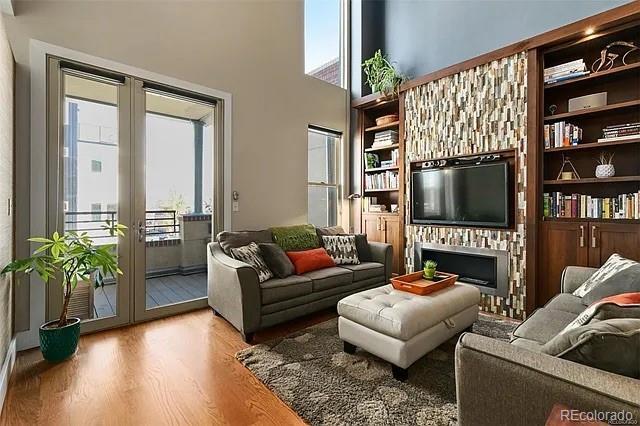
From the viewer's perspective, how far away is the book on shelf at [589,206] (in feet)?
8.66

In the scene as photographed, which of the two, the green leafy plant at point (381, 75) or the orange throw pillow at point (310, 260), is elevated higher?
the green leafy plant at point (381, 75)

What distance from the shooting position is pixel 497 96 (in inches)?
129

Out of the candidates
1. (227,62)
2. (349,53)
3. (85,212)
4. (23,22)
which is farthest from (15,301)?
(349,53)

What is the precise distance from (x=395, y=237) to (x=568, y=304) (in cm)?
237

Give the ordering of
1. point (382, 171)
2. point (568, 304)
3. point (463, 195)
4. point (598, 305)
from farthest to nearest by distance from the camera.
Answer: point (382, 171), point (463, 195), point (568, 304), point (598, 305)

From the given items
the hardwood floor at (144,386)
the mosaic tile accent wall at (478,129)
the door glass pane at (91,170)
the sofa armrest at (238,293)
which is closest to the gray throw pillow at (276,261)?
the sofa armrest at (238,293)

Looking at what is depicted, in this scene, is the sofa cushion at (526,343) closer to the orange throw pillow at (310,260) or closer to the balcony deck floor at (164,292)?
the orange throw pillow at (310,260)

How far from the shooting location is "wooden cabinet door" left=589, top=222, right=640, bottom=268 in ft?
8.48

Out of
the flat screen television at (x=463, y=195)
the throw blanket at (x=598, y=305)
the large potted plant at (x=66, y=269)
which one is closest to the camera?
the throw blanket at (x=598, y=305)

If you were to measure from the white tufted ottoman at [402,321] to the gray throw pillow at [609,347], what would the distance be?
98cm

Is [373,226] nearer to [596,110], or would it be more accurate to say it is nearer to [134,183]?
[596,110]

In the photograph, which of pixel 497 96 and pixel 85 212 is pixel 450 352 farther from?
pixel 85 212

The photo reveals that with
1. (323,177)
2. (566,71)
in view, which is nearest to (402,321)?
(566,71)

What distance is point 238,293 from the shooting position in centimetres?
260
